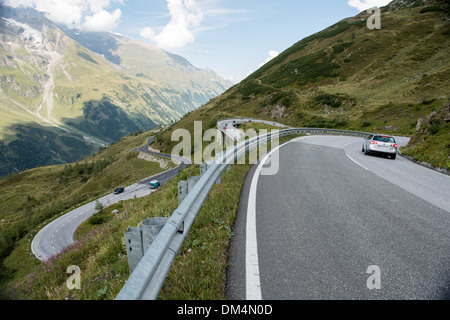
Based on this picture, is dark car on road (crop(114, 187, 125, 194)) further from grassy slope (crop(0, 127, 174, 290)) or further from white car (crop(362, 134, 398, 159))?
white car (crop(362, 134, 398, 159))

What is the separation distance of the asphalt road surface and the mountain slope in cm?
809

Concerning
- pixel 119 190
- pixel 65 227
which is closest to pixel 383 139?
pixel 65 227

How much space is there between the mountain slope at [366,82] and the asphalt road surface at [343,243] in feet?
26.5

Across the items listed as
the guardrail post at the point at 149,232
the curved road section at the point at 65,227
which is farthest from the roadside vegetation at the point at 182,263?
the curved road section at the point at 65,227

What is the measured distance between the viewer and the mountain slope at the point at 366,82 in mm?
36844

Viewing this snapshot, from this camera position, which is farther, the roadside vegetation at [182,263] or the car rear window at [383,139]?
the car rear window at [383,139]

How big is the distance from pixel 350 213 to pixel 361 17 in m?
138

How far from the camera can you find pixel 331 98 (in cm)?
5125

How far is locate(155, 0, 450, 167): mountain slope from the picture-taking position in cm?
3684

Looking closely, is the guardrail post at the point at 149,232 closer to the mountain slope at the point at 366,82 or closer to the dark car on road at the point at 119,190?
the mountain slope at the point at 366,82

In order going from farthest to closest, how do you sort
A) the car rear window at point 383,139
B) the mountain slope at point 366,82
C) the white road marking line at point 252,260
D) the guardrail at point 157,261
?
the mountain slope at point 366,82 < the car rear window at point 383,139 < the white road marking line at point 252,260 < the guardrail at point 157,261

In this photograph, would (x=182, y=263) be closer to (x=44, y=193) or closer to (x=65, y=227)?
(x=65, y=227)

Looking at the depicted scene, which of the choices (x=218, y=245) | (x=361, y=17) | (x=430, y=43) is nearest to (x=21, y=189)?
(x=218, y=245)

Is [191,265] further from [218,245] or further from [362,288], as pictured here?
[362,288]
